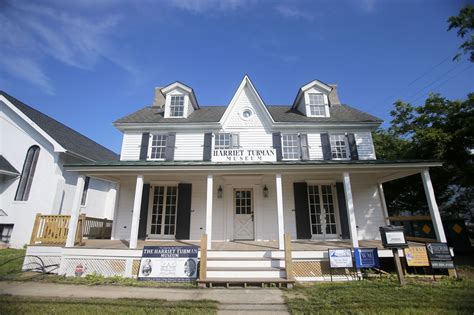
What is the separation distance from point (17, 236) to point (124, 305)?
36.1 feet

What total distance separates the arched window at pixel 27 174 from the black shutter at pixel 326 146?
16064 millimetres

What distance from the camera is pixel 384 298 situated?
4883mm

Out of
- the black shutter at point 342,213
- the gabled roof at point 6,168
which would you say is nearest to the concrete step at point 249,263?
the black shutter at point 342,213

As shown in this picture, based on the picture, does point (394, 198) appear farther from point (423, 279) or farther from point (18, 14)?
point (18, 14)

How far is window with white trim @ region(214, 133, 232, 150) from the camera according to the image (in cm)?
1112

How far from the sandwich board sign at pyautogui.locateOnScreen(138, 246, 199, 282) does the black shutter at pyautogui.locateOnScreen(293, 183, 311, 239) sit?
194 inches

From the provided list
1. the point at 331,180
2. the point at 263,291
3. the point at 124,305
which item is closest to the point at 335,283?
the point at 263,291

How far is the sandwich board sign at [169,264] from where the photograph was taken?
21.4ft

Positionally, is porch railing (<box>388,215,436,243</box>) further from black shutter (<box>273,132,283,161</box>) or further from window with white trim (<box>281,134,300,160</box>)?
black shutter (<box>273,132,283,161</box>)

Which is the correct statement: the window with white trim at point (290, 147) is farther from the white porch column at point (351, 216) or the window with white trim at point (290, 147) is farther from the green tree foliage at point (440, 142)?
the green tree foliage at point (440, 142)

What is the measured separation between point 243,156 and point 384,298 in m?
5.99

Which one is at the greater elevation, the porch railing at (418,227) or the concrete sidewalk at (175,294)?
the porch railing at (418,227)

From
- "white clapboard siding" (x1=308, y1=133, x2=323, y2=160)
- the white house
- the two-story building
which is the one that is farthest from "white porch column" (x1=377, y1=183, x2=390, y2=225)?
the white house

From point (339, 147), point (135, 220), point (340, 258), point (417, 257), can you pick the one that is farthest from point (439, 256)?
point (135, 220)
